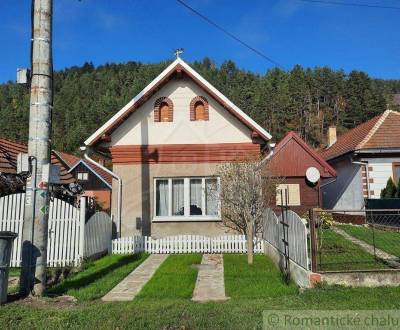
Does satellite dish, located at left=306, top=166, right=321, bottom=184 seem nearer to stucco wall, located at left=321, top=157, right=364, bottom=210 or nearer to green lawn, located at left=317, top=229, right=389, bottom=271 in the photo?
stucco wall, located at left=321, top=157, right=364, bottom=210

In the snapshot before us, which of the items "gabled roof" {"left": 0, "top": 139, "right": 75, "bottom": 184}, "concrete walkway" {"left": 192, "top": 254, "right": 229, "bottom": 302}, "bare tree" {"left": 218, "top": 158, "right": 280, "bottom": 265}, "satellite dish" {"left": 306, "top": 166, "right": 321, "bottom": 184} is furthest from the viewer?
"satellite dish" {"left": 306, "top": 166, "right": 321, "bottom": 184}

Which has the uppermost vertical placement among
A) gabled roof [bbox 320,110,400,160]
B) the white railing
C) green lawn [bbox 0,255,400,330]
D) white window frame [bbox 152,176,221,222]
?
gabled roof [bbox 320,110,400,160]

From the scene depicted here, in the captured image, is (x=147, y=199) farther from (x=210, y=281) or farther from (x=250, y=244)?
(x=210, y=281)

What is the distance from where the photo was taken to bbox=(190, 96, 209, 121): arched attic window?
15812mm

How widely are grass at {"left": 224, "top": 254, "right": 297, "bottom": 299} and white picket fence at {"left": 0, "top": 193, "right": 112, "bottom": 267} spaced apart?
13.3 ft

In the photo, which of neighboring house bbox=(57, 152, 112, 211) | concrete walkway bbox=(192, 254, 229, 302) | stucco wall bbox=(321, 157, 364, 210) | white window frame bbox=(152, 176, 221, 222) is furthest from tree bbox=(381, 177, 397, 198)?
neighboring house bbox=(57, 152, 112, 211)

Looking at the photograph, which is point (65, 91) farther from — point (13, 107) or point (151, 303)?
point (151, 303)

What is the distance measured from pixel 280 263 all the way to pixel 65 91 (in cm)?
9547

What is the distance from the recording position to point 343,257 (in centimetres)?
1061

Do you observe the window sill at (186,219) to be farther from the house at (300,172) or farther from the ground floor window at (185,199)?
the house at (300,172)

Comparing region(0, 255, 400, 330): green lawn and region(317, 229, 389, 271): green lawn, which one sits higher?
region(317, 229, 389, 271): green lawn

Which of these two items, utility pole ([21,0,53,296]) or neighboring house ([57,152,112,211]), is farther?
neighboring house ([57,152,112,211])

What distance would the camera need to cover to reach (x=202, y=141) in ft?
51.1

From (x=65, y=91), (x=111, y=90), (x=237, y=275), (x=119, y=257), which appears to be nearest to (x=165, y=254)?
(x=119, y=257)
